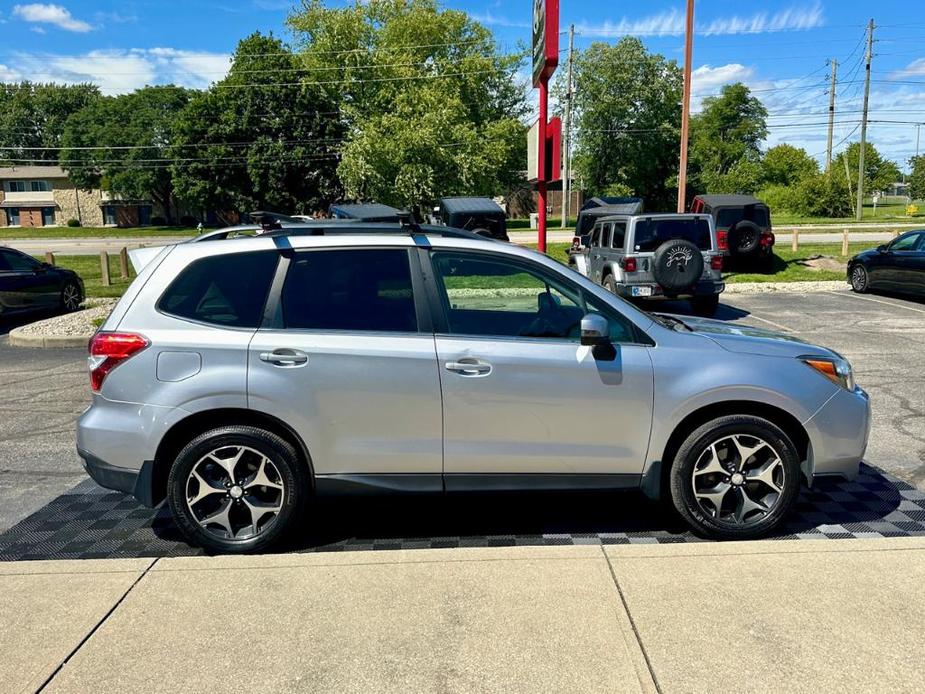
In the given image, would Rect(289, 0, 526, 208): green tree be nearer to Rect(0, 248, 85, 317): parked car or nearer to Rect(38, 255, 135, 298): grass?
Rect(38, 255, 135, 298): grass

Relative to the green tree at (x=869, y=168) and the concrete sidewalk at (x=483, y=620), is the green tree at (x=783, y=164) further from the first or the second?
the concrete sidewalk at (x=483, y=620)

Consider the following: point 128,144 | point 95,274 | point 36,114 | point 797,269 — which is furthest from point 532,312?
point 36,114

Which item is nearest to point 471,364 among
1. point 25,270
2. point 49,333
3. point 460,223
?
point 49,333

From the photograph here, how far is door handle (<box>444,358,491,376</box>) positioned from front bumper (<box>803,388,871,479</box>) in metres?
1.79

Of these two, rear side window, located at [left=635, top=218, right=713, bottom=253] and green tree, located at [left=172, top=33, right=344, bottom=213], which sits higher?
green tree, located at [left=172, top=33, right=344, bottom=213]

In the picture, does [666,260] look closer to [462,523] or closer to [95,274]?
[462,523]

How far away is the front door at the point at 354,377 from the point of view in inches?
155

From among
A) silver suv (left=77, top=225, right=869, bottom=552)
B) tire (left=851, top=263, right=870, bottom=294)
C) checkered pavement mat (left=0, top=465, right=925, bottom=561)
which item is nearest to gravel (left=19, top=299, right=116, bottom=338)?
checkered pavement mat (left=0, top=465, right=925, bottom=561)

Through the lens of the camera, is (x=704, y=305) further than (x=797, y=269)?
No

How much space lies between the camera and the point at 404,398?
3959mm

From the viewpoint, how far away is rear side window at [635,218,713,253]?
42.7 ft

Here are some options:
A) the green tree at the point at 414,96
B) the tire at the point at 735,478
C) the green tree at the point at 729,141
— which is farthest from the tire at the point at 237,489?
the green tree at the point at 729,141

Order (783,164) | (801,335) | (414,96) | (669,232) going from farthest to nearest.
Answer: (783,164) < (414,96) < (669,232) < (801,335)

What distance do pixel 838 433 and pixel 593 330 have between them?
1.53m
